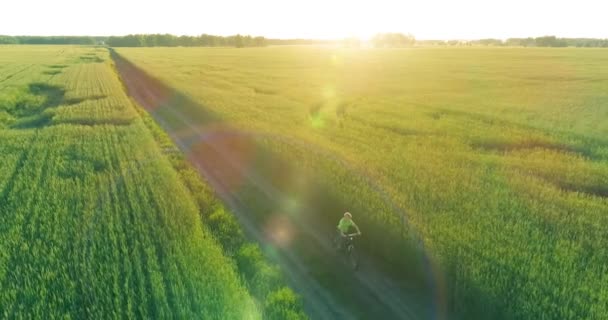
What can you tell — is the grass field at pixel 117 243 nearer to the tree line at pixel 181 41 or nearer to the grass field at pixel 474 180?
the grass field at pixel 474 180

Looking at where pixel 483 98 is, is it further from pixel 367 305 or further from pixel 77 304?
pixel 77 304

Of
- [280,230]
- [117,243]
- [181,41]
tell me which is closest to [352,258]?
[280,230]

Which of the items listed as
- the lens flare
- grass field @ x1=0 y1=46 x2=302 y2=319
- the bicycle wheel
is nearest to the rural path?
the lens flare

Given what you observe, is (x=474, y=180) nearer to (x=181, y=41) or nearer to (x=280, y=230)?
(x=280, y=230)

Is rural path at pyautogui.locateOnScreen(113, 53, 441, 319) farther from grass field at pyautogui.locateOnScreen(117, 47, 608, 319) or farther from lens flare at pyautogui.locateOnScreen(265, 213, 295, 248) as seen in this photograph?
grass field at pyautogui.locateOnScreen(117, 47, 608, 319)

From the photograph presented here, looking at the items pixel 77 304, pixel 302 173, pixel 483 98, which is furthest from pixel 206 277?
pixel 483 98

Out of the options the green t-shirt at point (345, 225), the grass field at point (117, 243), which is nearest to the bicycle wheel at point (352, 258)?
the green t-shirt at point (345, 225)
